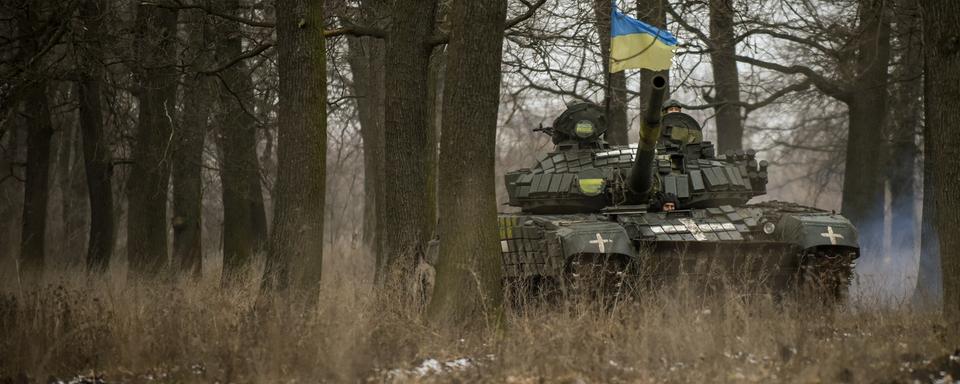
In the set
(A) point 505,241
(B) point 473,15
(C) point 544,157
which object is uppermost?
(B) point 473,15

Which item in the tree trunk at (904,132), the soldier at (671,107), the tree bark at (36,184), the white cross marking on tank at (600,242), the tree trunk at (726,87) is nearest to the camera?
the white cross marking on tank at (600,242)

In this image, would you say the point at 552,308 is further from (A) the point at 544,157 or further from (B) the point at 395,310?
(A) the point at 544,157

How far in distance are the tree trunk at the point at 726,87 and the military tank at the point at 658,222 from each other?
5.43 m

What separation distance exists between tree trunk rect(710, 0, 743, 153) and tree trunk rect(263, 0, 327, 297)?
31.5ft

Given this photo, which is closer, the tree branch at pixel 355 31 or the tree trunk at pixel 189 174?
the tree branch at pixel 355 31

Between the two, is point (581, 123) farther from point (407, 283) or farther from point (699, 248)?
point (407, 283)

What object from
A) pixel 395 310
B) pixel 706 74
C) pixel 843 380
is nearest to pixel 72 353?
pixel 395 310

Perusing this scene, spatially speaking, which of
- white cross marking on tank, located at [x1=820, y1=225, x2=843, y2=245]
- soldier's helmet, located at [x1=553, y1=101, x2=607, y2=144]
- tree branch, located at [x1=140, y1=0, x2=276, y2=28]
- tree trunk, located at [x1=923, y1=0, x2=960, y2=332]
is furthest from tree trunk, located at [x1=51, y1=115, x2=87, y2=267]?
tree trunk, located at [x1=923, y1=0, x2=960, y2=332]

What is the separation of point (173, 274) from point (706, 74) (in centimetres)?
1547

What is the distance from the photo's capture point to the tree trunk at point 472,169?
8.34 m

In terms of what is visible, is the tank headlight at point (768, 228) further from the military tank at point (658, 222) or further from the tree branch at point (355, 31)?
the tree branch at point (355, 31)

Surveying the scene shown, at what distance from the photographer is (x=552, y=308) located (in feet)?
34.1

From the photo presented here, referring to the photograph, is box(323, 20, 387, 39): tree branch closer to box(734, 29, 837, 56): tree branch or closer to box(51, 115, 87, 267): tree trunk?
box(734, 29, 837, 56): tree branch

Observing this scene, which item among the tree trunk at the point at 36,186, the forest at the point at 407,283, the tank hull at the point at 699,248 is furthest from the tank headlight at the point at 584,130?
the tree trunk at the point at 36,186
